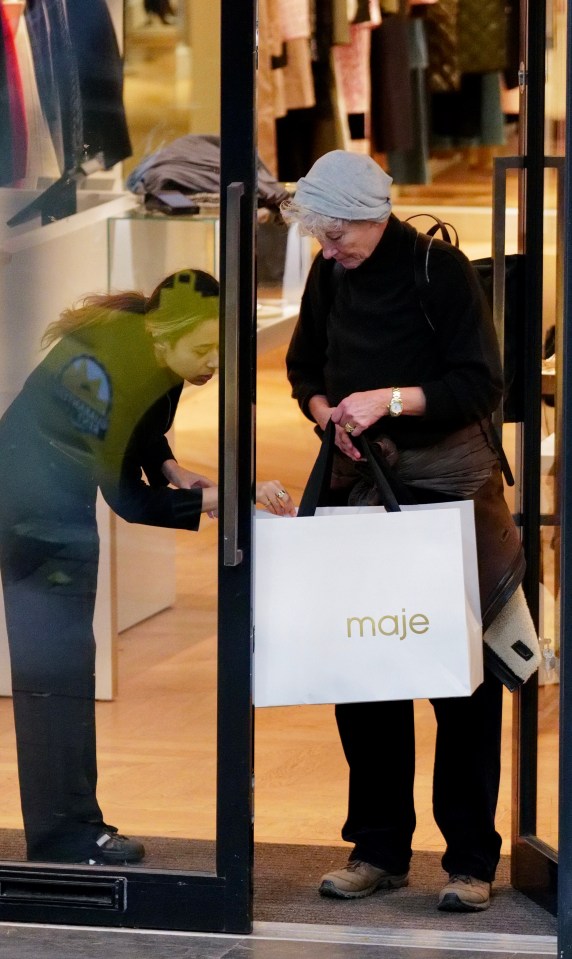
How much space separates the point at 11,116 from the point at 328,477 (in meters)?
0.87

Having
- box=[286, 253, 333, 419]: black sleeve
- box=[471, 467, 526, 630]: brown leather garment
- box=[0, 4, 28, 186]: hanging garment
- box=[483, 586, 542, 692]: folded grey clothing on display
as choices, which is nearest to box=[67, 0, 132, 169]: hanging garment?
box=[0, 4, 28, 186]: hanging garment

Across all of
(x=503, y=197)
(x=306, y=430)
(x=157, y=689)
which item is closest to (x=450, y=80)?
(x=306, y=430)

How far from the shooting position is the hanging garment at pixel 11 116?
2.94 metres

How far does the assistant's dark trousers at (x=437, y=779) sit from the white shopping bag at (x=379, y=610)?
0.25m

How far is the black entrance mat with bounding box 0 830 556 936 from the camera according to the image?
3.02m

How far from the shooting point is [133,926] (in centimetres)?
302

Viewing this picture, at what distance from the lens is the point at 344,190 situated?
2.92 m

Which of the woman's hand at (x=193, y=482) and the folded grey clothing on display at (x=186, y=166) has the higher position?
the folded grey clothing on display at (x=186, y=166)

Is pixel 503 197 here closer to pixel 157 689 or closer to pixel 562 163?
pixel 562 163

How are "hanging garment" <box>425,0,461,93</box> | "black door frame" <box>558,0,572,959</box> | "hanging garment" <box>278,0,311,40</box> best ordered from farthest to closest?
"hanging garment" <box>425,0,461,93</box>
"hanging garment" <box>278,0,311,40</box>
"black door frame" <box>558,0,572,959</box>

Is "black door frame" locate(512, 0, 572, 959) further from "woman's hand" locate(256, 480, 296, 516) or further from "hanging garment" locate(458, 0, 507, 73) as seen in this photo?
"hanging garment" locate(458, 0, 507, 73)

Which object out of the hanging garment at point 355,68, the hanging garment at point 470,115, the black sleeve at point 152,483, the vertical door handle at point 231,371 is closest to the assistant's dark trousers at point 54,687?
the black sleeve at point 152,483

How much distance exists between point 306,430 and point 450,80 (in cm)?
415

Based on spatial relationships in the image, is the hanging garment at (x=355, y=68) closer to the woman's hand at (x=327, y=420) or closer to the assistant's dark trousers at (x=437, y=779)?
the woman's hand at (x=327, y=420)
